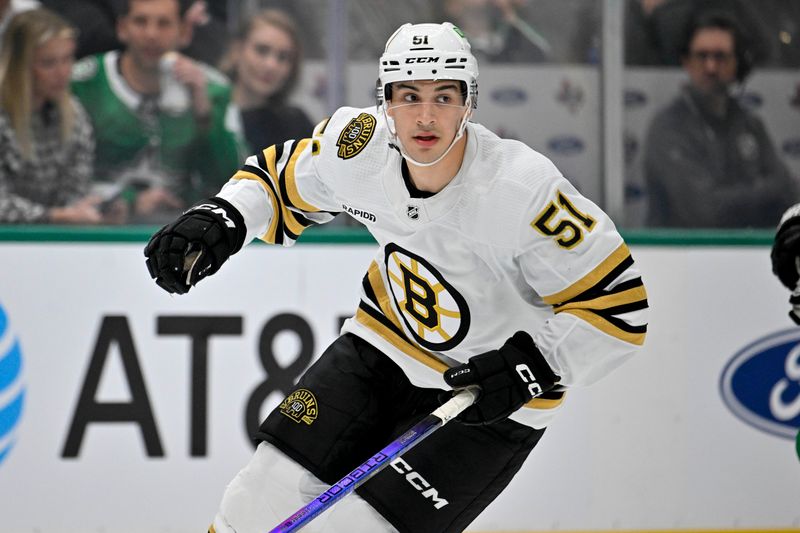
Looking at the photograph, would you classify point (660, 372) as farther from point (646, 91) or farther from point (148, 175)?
point (148, 175)

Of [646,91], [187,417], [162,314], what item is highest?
[646,91]

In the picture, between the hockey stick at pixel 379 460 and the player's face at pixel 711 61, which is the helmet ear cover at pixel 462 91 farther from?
the player's face at pixel 711 61

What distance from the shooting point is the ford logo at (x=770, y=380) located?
438 centimetres

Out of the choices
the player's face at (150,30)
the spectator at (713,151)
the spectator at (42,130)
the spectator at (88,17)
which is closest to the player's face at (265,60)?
the player's face at (150,30)

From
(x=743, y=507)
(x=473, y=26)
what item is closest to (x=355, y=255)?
(x=473, y=26)

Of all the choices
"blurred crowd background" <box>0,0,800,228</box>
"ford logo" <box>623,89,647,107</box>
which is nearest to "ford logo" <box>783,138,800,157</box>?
"blurred crowd background" <box>0,0,800,228</box>

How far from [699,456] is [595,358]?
74.5 inches

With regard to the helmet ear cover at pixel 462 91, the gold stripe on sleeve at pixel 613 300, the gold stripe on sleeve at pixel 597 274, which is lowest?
the gold stripe on sleeve at pixel 613 300

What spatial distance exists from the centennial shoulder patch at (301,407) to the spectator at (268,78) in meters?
1.81

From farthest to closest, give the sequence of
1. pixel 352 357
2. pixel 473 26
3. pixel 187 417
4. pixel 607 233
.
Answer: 1. pixel 473 26
2. pixel 187 417
3. pixel 352 357
4. pixel 607 233

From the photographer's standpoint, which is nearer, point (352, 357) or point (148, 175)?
point (352, 357)

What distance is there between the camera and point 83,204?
4316mm

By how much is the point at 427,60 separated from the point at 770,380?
2368 millimetres

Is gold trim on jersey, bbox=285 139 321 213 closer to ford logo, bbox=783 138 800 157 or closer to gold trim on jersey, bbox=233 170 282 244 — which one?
gold trim on jersey, bbox=233 170 282 244
